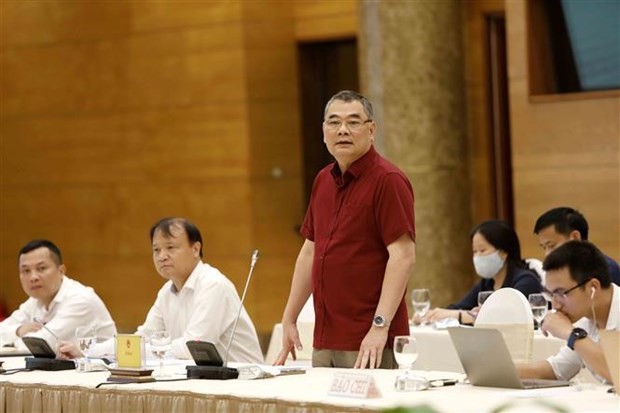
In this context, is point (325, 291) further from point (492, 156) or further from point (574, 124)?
point (492, 156)

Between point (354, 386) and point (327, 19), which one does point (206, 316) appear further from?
point (327, 19)

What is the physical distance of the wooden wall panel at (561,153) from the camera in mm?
8492

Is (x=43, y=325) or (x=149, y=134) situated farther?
(x=149, y=134)

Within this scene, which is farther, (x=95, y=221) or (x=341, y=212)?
(x=95, y=221)

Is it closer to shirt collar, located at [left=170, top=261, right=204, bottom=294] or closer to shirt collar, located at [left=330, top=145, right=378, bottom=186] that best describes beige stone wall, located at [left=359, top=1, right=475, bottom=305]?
shirt collar, located at [left=170, top=261, right=204, bottom=294]

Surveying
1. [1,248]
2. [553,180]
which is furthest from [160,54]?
[553,180]

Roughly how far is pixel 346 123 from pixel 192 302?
1199 millimetres

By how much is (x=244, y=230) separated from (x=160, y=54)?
5.10ft

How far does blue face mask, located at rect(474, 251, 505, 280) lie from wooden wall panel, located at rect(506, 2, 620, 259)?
237cm

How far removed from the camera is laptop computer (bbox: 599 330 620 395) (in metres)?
3.46

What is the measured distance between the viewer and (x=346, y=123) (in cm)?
467

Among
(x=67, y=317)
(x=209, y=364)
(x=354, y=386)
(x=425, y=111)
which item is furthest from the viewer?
(x=425, y=111)

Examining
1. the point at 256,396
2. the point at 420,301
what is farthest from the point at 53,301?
the point at 256,396

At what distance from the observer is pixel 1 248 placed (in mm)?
11781
